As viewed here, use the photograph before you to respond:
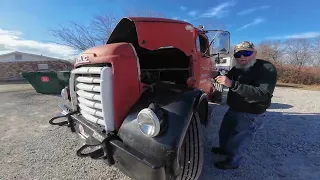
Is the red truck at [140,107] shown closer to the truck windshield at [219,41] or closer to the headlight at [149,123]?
the headlight at [149,123]

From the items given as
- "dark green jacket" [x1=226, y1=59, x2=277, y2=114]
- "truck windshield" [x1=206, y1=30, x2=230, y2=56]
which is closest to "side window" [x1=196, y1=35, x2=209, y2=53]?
"truck windshield" [x1=206, y1=30, x2=230, y2=56]

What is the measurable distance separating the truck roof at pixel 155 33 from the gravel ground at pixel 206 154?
1.93m

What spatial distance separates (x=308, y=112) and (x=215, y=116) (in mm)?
3137

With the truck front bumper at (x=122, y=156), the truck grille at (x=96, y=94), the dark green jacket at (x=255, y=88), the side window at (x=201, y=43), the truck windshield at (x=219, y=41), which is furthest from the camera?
the truck windshield at (x=219, y=41)

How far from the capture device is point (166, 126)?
6.92ft

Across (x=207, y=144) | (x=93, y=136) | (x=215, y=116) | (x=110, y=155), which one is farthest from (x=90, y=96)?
(x=215, y=116)

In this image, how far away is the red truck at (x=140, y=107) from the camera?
205 cm

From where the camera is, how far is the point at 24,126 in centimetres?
560

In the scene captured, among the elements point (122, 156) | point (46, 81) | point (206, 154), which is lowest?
point (206, 154)

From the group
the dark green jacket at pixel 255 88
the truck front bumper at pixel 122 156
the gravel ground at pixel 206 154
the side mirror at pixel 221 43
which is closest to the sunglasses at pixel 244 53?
the dark green jacket at pixel 255 88

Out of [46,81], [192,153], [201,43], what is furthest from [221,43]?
[46,81]

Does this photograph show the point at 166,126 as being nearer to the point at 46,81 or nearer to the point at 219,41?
the point at 219,41

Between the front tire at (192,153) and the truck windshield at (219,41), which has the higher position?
Answer: the truck windshield at (219,41)

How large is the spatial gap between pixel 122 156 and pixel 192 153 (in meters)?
0.86
